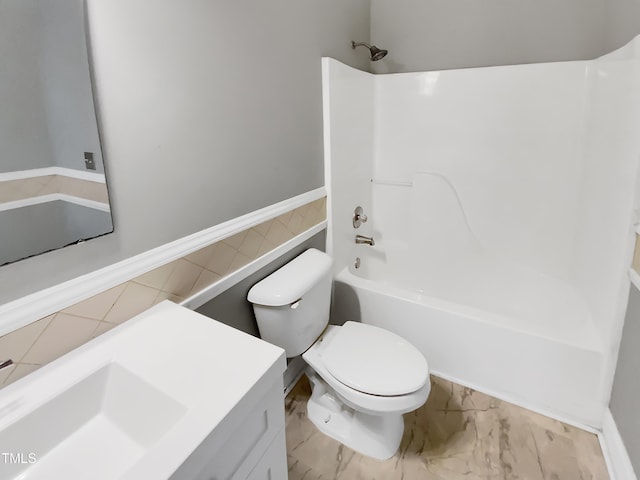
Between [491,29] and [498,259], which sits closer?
[491,29]

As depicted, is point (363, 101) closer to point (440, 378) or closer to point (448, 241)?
point (448, 241)

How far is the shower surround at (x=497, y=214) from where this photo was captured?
59.4 inches

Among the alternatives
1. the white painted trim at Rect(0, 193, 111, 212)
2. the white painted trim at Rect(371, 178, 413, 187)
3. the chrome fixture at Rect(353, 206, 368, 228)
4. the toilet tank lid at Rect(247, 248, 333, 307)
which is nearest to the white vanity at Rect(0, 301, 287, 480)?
the white painted trim at Rect(0, 193, 111, 212)

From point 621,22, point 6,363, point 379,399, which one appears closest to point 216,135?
point 6,363

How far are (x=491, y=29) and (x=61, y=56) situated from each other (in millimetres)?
2065

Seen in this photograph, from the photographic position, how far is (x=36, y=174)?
79 centimetres

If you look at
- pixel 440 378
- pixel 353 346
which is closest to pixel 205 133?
pixel 353 346

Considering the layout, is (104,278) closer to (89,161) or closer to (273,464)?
(89,161)

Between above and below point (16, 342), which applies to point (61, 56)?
above

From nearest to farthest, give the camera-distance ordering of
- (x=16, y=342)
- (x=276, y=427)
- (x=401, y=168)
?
(x=16, y=342) → (x=276, y=427) → (x=401, y=168)

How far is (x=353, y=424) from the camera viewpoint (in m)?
1.51

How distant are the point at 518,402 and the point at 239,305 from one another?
140 centimetres

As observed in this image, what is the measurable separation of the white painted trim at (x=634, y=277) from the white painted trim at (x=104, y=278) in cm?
141

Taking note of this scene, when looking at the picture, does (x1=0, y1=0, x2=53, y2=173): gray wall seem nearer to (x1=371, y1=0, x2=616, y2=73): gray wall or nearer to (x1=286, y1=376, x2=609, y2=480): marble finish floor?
(x1=286, y1=376, x2=609, y2=480): marble finish floor
